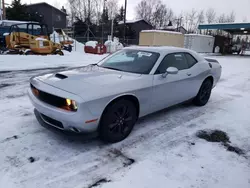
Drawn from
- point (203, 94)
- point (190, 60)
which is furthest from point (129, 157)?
point (203, 94)

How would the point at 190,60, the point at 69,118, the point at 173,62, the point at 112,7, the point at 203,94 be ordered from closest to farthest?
1. the point at 69,118
2. the point at 173,62
3. the point at 190,60
4. the point at 203,94
5. the point at 112,7

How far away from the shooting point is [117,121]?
3191mm

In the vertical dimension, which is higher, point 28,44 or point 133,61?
point 28,44

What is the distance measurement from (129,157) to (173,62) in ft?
6.92

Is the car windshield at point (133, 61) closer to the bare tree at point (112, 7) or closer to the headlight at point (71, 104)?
the headlight at point (71, 104)

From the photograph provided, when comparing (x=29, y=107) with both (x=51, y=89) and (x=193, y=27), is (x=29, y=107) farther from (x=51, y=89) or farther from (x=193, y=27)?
(x=193, y=27)

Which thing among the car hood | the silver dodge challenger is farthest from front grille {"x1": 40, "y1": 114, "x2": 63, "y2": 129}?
the car hood

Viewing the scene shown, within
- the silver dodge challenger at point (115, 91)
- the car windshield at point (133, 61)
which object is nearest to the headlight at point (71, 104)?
the silver dodge challenger at point (115, 91)

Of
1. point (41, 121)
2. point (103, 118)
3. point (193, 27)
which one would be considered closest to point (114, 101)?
point (103, 118)

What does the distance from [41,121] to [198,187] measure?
7.51 feet

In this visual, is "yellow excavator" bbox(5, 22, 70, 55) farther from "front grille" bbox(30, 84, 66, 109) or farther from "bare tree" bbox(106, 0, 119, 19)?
"bare tree" bbox(106, 0, 119, 19)

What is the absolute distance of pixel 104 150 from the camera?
3.10 m

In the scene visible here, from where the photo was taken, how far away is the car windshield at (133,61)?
377 cm

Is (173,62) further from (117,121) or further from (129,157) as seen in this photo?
(129,157)
